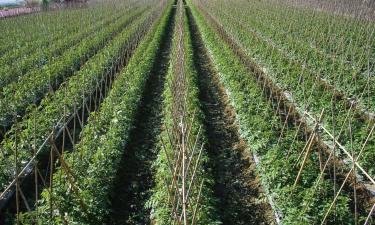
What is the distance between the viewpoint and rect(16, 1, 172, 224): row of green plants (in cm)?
460

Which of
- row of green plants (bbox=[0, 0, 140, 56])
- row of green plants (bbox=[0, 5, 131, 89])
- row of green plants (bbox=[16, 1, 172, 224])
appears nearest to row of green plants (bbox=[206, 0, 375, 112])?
row of green plants (bbox=[16, 1, 172, 224])

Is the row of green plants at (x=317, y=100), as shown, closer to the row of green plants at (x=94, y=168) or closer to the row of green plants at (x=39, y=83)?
the row of green plants at (x=94, y=168)

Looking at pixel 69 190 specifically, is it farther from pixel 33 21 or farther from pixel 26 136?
pixel 33 21

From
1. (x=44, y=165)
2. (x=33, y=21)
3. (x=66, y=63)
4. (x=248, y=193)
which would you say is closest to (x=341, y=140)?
(x=248, y=193)

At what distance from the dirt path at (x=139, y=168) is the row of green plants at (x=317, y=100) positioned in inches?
120

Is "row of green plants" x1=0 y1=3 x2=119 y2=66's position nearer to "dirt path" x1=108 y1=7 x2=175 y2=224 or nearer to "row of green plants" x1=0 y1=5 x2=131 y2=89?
"row of green plants" x1=0 y1=5 x2=131 y2=89

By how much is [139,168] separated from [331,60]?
7784 mm

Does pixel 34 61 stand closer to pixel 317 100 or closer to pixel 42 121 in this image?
pixel 42 121

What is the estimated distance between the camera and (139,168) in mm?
6656

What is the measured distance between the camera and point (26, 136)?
629cm

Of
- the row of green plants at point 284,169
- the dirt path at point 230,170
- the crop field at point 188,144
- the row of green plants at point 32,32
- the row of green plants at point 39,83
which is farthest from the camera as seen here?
the row of green plants at point 32,32

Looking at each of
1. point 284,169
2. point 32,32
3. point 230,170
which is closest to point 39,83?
point 230,170

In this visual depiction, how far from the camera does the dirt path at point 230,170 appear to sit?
544 cm

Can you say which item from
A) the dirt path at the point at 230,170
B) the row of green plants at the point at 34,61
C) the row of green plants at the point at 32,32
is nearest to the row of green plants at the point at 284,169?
the dirt path at the point at 230,170
